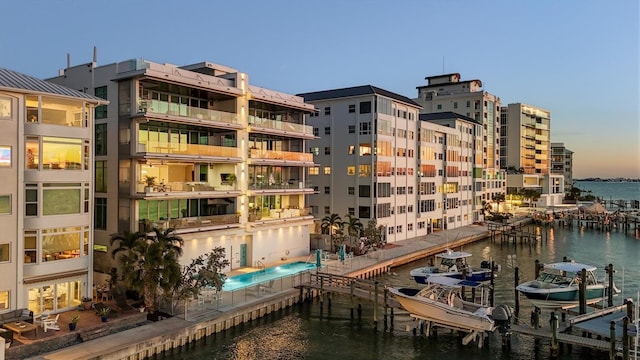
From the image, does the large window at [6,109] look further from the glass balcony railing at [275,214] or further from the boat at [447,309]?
the boat at [447,309]

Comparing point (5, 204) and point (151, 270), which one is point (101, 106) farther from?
point (151, 270)

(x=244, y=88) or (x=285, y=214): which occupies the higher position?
(x=244, y=88)

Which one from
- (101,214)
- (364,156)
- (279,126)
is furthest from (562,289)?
(101,214)

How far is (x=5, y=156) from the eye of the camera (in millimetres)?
25000

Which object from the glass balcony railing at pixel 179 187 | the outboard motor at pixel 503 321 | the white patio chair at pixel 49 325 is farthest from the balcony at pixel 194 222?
the outboard motor at pixel 503 321

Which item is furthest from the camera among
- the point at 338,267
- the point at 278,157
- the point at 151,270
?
the point at 278,157

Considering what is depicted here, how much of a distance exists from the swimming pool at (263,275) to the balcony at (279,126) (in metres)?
11.9

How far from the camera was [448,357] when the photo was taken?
26.7 metres

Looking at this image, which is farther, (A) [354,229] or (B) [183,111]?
(A) [354,229]

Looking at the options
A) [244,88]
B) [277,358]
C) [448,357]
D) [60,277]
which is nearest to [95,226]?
[60,277]

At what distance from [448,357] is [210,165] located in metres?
23.6

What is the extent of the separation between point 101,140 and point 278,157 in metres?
14.9

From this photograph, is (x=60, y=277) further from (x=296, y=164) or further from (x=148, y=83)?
(x=296, y=164)

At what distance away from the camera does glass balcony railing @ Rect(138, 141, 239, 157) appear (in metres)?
33.3
